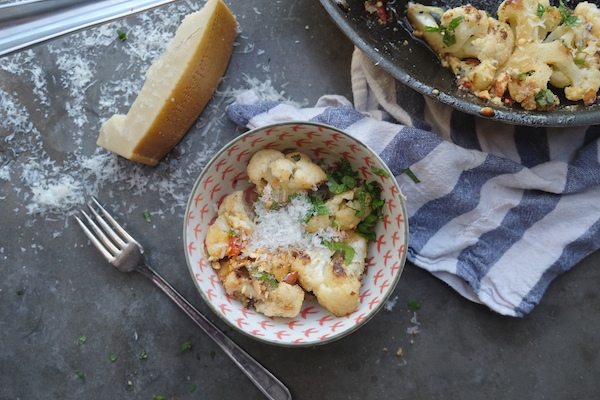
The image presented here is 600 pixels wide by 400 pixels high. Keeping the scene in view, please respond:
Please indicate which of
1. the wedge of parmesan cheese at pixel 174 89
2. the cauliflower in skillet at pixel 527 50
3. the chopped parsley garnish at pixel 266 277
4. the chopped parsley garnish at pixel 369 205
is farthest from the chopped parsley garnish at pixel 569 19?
the chopped parsley garnish at pixel 266 277

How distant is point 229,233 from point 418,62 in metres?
0.71

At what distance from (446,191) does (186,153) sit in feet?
2.43

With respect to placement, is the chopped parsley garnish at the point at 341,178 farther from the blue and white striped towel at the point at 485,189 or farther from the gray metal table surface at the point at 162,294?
the gray metal table surface at the point at 162,294

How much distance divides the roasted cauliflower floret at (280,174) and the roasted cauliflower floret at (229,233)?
70mm

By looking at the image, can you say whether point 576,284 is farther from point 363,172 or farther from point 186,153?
point 186,153

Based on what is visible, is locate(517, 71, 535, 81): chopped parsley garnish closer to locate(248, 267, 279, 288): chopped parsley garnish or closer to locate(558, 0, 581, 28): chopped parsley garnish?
locate(558, 0, 581, 28): chopped parsley garnish

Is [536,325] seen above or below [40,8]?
below

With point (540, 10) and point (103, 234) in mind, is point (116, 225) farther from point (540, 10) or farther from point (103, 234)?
point (540, 10)

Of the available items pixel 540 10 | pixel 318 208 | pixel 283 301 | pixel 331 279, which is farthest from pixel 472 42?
pixel 283 301

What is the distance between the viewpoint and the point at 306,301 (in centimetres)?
146

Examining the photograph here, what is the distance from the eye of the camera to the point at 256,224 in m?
1.43

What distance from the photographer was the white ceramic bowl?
1.36 meters

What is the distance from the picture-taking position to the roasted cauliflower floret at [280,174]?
1400 millimetres

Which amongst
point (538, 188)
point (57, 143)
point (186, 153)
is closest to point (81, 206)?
point (57, 143)
